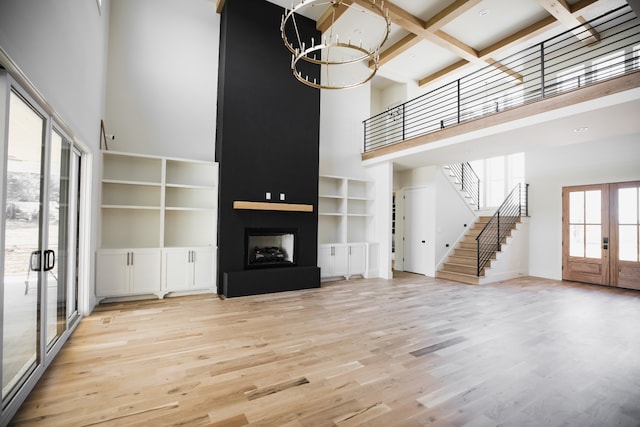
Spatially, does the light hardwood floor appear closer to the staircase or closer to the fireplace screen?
the fireplace screen

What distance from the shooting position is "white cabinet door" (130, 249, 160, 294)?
489 cm

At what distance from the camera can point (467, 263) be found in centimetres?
761

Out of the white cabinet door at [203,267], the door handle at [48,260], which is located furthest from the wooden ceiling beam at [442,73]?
the door handle at [48,260]

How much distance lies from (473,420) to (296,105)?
5.87 meters

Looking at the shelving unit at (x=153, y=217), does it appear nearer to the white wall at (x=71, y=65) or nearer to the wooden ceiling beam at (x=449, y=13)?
the white wall at (x=71, y=65)

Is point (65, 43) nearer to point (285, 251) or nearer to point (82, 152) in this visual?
point (82, 152)

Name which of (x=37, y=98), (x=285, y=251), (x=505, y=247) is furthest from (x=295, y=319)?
(x=505, y=247)

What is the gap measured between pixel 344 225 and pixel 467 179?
4767mm

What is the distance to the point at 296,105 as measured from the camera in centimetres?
638

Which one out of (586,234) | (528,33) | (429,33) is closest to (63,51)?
(429,33)

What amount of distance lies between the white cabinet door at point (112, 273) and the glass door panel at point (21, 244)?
232 centimetres

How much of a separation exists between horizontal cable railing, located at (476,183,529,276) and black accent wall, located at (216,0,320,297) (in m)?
4.65

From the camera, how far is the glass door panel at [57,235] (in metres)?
2.92

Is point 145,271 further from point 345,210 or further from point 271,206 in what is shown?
point 345,210
